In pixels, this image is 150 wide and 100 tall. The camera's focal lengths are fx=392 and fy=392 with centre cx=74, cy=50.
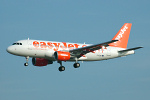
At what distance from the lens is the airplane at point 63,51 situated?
6431cm

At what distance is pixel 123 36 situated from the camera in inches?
3022

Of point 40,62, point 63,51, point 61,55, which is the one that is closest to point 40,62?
point 40,62

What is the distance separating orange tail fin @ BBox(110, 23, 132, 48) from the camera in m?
74.9

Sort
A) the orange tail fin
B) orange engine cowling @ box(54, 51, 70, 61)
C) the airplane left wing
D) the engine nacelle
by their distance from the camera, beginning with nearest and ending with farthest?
orange engine cowling @ box(54, 51, 70, 61) < the airplane left wing < the engine nacelle < the orange tail fin

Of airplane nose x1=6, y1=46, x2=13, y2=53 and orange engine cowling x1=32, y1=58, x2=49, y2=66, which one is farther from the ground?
airplane nose x1=6, y1=46, x2=13, y2=53

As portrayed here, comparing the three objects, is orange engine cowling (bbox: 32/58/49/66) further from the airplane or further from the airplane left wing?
the airplane left wing

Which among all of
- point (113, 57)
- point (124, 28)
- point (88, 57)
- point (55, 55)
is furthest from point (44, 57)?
point (124, 28)

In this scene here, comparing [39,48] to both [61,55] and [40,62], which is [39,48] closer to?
[61,55]

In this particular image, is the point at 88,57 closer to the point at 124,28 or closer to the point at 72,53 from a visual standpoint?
the point at 72,53

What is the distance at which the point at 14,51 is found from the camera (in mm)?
64188

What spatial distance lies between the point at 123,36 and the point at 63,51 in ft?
52.1

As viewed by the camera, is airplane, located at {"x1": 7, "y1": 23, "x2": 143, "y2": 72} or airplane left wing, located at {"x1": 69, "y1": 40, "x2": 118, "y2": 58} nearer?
airplane, located at {"x1": 7, "y1": 23, "x2": 143, "y2": 72}

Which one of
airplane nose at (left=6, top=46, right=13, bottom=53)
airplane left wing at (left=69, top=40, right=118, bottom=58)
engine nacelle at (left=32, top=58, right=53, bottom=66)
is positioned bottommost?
engine nacelle at (left=32, top=58, right=53, bottom=66)

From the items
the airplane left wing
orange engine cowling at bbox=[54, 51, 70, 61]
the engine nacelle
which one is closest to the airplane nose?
orange engine cowling at bbox=[54, 51, 70, 61]
